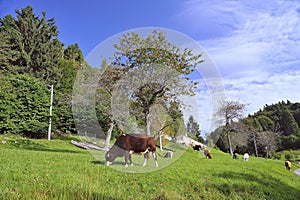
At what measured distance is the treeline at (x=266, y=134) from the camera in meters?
38.2

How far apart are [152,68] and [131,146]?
4.69ft

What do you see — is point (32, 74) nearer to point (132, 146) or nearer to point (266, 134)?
point (132, 146)

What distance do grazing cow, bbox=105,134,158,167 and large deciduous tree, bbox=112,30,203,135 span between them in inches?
9.1

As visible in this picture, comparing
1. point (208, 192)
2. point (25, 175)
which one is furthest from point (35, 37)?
point (208, 192)

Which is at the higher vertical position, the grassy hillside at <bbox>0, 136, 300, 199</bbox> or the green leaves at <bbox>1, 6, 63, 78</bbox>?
the green leaves at <bbox>1, 6, 63, 78</bbox>

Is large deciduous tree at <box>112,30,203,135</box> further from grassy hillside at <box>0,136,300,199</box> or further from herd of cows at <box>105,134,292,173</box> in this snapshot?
grassy hillside at <box>0,136,300,199</box>

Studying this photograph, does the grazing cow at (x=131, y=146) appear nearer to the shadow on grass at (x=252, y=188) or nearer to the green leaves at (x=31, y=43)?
the shadow on grass at (x=252, y=188)

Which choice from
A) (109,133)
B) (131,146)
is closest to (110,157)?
(131,146)

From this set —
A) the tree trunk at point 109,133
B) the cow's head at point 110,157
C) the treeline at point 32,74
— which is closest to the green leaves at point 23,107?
the treeline at point 32,74

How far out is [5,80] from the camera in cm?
1941

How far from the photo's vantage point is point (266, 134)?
4159cm

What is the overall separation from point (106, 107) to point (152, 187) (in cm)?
432

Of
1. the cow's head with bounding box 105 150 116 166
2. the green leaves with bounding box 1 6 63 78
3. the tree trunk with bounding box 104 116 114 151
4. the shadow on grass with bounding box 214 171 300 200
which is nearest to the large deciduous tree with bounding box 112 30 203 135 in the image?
the tree trunk with bounding box 104 116 114 151

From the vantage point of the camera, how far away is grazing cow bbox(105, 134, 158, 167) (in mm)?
3705
